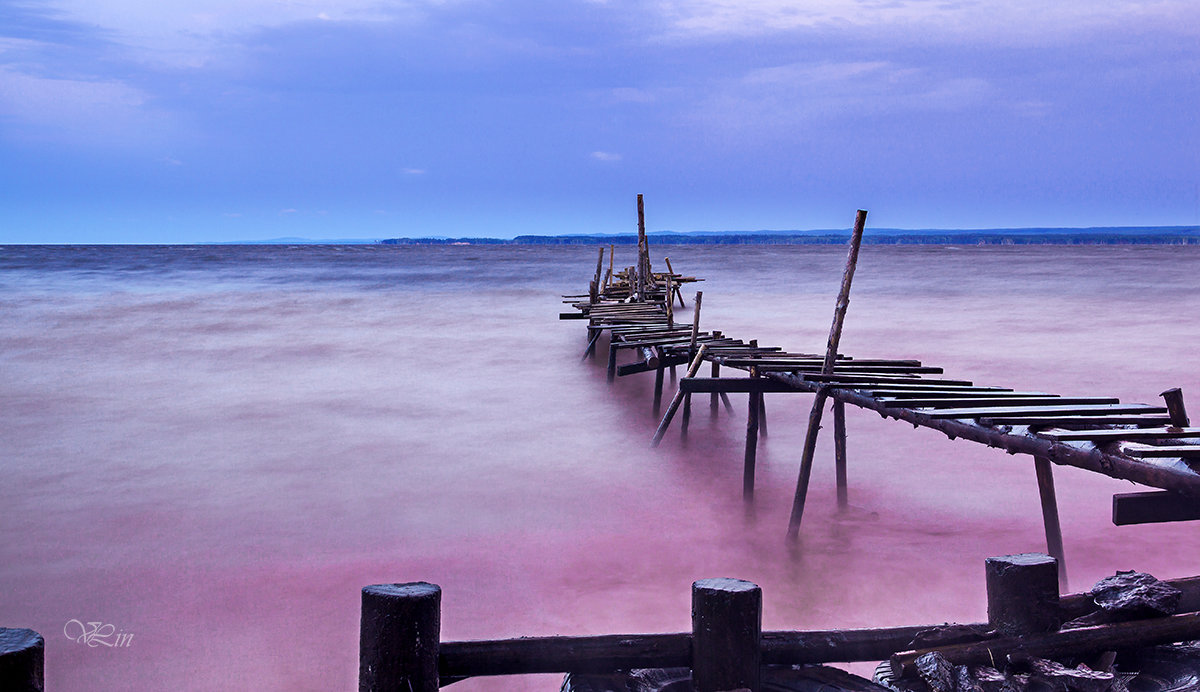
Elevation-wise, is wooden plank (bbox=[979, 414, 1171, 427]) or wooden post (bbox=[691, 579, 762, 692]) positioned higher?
wooden plank (bbox=[979, 414, 1171, 427])

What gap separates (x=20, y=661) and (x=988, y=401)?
17.6 ft

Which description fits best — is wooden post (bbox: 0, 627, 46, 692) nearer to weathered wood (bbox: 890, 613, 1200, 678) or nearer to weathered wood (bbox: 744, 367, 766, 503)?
weathered wood (bbox: 890, 613, 1200, 678)

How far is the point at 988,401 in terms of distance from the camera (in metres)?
6.09

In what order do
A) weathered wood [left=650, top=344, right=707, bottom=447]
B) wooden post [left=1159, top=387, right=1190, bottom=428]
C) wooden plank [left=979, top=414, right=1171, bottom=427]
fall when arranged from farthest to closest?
1. weathered wood [left=650, top=344, right=707, bottom=447]
2. wooden plank [left=979, top=414, right=1171, bottom=427]
3. wooden post [left=1159, top=387, right=1190, bottom=428]

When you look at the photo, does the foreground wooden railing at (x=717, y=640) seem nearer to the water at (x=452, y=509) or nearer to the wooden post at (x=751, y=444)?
the water at (x=452, y=509)

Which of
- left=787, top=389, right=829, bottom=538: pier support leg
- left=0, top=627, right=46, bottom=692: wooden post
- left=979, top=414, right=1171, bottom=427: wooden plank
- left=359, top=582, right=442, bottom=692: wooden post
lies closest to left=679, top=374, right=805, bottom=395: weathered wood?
left=787, top=389, right=829, bottom=538: pier support leg

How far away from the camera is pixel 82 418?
12.4 metres

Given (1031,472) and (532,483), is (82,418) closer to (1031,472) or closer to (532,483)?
(532,483)

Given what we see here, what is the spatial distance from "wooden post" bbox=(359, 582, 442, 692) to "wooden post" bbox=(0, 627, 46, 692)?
93cm

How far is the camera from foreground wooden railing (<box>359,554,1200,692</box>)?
9.96 feet

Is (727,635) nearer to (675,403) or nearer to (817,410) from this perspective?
(817,410)

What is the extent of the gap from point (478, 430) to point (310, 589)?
5149 millimetres

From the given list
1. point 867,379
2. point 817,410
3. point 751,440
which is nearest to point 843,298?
point 867,379

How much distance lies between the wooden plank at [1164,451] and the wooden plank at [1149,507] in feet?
0.53
